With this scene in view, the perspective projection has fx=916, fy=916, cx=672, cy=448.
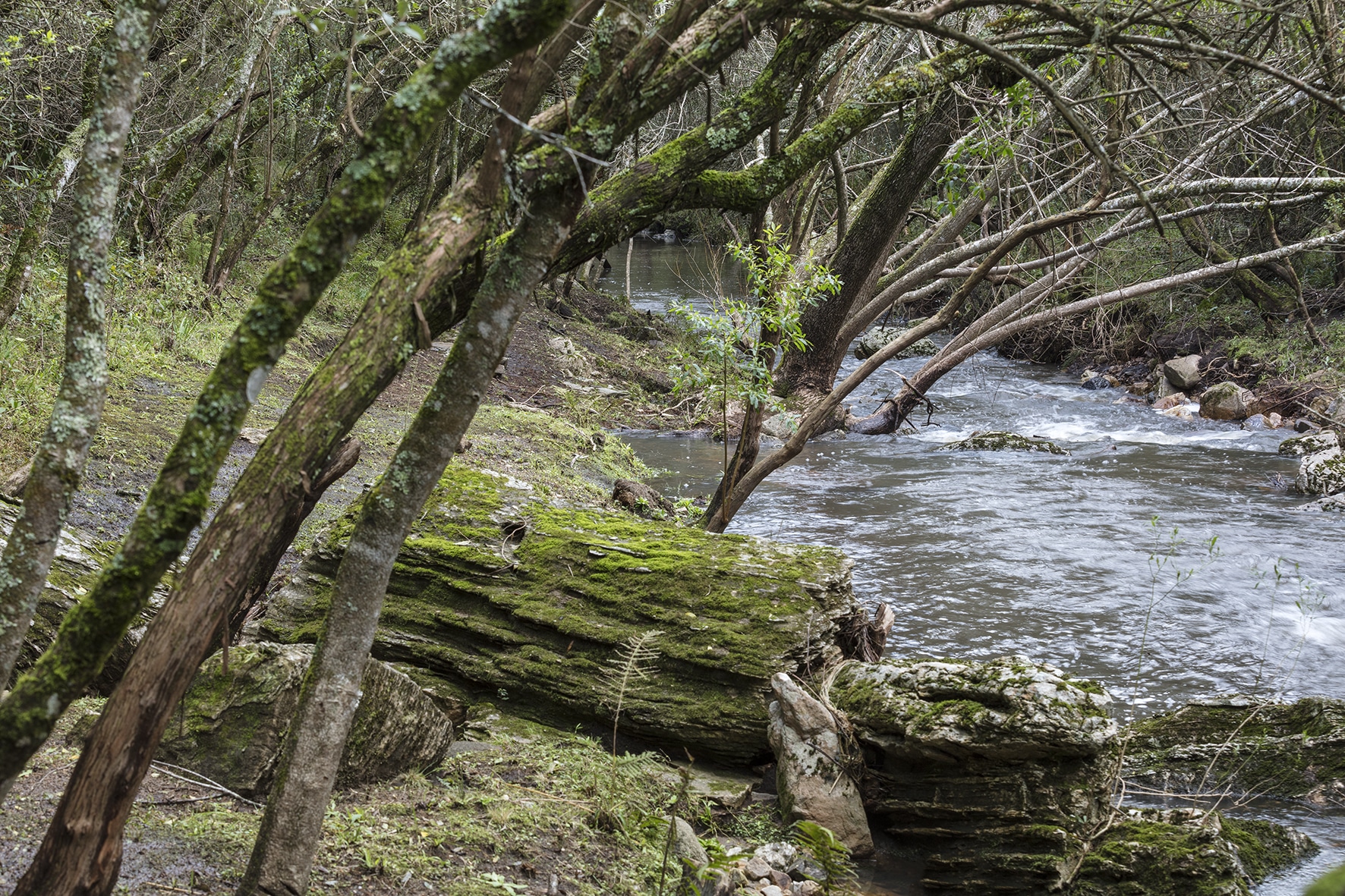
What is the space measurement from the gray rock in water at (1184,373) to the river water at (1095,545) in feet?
3.49

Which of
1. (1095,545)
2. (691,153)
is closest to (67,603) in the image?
(691,153)

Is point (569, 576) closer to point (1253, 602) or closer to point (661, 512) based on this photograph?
point (661, 512)

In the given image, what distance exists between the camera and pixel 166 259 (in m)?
11.5

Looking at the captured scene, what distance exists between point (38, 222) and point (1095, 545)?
949cm

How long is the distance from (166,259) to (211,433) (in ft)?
35.7

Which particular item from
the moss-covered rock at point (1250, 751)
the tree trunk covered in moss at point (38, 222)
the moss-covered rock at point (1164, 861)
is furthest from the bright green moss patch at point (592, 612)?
the tree trunk covered in moss at point (38, 222)

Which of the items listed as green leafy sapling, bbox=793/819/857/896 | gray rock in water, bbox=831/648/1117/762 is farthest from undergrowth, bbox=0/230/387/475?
gray rock in water, bbox=831/648/1117/762

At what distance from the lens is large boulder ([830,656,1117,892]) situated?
163 inches

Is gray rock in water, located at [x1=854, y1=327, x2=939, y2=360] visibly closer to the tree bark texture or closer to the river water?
the river water

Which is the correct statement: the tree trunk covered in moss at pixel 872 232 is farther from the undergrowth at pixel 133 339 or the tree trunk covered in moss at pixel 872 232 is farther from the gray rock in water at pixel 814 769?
the undergrowth at pixel 133 339

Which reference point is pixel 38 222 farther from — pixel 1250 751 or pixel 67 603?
pixel 1250 751

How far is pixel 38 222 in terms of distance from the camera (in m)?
5.87

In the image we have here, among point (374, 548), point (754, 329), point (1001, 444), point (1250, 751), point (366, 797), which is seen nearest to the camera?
point (374, 548)

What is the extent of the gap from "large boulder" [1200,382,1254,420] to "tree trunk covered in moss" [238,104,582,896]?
15.2 meters
